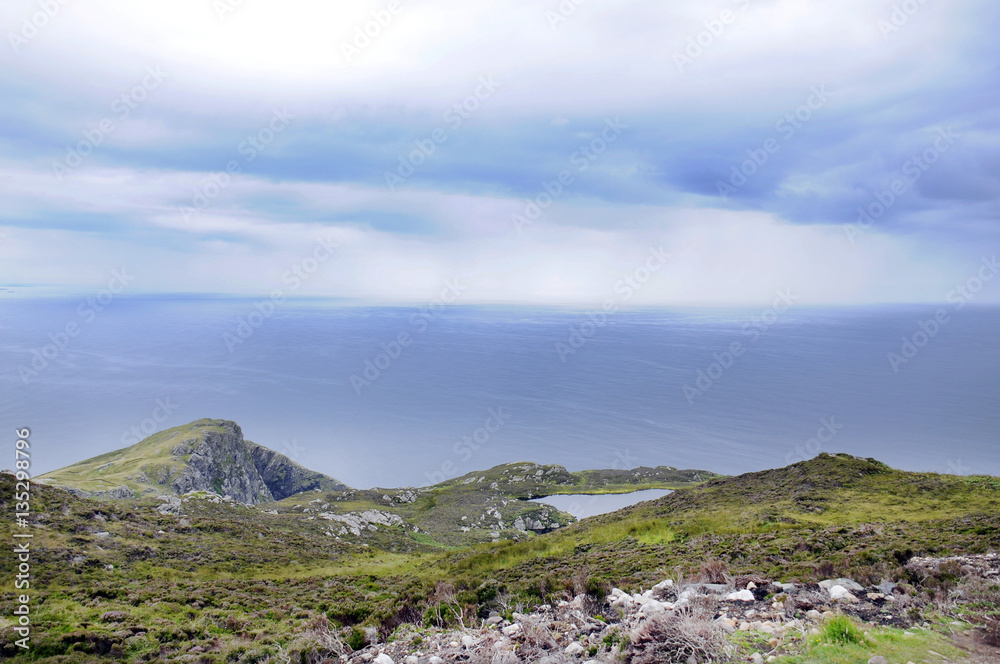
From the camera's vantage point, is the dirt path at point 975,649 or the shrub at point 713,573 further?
the shrub at point 713,573

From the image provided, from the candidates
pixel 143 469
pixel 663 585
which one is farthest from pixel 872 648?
pixel 143 469

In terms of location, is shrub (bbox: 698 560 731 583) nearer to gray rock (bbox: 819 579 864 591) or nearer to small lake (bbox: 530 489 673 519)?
gray rock (bbox: 819 579 864 591)

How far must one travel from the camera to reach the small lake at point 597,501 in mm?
76188

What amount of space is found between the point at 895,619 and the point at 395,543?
42.7 m

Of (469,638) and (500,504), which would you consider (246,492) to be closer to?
(500,504)

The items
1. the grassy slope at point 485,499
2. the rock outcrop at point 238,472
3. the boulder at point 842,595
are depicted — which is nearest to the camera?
the boulder at point 842,595

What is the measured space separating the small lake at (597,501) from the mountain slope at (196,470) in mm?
51180

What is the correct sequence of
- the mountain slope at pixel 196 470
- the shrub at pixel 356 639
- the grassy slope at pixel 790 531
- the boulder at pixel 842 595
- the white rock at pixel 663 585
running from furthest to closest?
the mountain slope at pixel 196 470
the grassy slope at pixel 790 531
the white rock at pixel 663 585
the shrub at pixel 356 639
the boulder at pixel 842 595

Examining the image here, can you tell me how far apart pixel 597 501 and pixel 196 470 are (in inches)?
2522

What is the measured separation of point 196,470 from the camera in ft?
228

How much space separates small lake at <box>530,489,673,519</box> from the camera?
7619 centimetres

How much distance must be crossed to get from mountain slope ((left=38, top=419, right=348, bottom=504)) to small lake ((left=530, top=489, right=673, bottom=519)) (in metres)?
51.2

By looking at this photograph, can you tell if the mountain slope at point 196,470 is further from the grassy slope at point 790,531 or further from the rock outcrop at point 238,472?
the grassy slope at point 790,531

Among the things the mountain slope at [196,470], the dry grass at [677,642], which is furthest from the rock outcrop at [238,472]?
the dry grass at [677,642]
